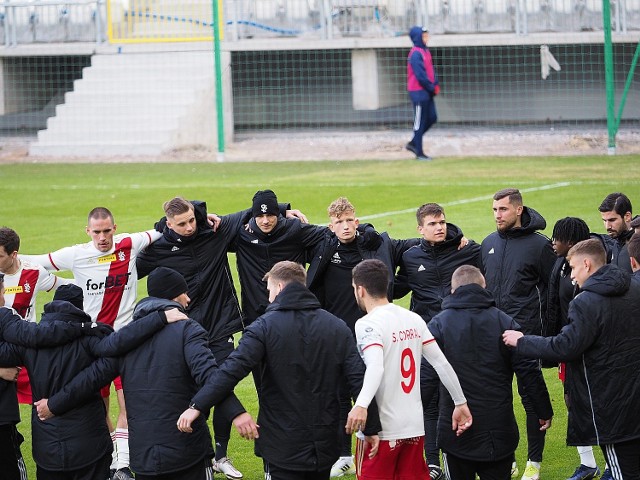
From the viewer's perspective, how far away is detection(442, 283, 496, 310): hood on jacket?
667 centimetres

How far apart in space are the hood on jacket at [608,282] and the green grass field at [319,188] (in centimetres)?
831

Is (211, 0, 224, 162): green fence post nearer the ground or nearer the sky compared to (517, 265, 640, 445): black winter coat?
nearer the sky

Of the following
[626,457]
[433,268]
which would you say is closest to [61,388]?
[433,268]

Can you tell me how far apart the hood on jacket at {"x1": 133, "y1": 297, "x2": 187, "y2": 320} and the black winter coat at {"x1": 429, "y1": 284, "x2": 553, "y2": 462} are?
5.15 ft

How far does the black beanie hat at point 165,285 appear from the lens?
21.7ft

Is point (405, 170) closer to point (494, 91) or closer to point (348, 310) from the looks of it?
point (494, 91)

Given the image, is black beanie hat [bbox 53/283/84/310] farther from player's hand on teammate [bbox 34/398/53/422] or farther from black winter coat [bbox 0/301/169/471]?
player's hand on teammate [bbox 34/398/53/422]

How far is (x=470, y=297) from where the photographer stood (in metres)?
6.67

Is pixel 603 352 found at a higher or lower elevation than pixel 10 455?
higher

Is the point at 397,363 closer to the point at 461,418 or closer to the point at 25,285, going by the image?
the point at 461,418

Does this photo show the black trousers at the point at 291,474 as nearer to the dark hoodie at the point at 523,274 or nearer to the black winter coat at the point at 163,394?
the black winter coat at the point at 163,394

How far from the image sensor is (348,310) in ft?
27.9

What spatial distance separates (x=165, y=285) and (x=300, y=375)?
3.24 feet

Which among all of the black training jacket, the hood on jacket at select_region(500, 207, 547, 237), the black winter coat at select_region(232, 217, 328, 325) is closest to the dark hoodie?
the hood on jacket at select_region(500, 207, 547, 237)
